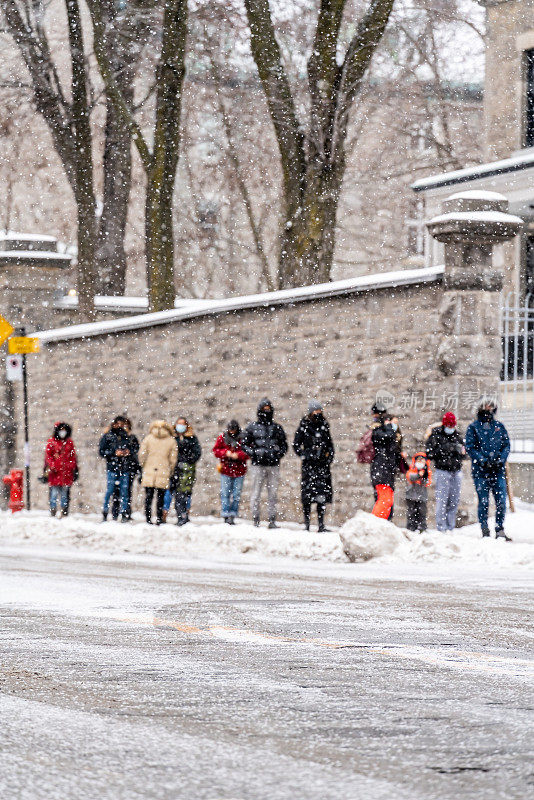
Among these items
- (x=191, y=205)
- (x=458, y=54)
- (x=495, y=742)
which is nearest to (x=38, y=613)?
(x=495, y=742)

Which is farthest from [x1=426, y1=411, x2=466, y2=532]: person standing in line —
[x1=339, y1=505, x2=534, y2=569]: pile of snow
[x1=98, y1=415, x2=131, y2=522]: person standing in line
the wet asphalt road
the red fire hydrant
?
the red fire hydrant

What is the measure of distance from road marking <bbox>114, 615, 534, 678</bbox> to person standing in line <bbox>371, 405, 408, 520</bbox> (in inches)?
342

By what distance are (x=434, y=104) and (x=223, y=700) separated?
126ft

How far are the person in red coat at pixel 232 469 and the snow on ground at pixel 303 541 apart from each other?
2.78ft

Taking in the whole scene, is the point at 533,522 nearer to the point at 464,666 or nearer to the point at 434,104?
the point at 464,666

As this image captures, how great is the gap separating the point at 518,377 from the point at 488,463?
217 centimetres

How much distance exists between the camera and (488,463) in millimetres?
16234

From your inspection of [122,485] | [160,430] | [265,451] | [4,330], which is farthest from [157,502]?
[4,330]

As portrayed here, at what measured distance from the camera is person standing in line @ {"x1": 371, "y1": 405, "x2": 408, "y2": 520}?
57.4 feet

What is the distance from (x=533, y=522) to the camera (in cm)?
1711

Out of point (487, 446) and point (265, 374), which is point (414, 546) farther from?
point (265, 374)

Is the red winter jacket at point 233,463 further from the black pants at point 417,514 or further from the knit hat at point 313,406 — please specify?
the black pants at point 417,514

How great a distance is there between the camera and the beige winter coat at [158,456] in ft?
65.4

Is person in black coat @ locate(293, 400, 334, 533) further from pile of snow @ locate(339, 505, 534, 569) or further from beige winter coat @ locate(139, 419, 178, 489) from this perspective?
pile of snow @ locate(339, 505, 534, 569)
